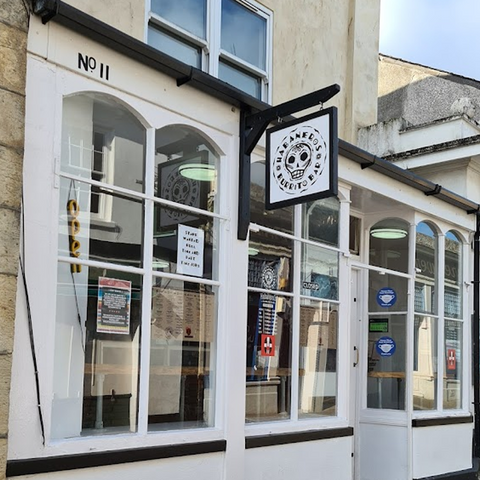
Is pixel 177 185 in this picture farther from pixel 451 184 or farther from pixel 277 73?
pixel 451 184

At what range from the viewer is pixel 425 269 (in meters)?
8.76

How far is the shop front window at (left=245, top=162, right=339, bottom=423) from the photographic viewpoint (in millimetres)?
6230

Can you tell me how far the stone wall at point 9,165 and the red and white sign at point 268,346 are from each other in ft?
8.85

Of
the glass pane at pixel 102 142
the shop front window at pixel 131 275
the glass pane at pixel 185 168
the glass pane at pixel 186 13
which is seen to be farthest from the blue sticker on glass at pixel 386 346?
the glass pane at pixel 102 142

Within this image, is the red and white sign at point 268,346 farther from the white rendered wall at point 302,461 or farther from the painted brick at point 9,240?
the painted brick at point 9,240

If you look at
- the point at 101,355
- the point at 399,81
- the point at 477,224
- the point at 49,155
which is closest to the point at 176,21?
the point at 49,155

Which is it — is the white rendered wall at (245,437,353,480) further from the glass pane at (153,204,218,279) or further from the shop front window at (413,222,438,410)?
the shop front window at (413,222,438,410)

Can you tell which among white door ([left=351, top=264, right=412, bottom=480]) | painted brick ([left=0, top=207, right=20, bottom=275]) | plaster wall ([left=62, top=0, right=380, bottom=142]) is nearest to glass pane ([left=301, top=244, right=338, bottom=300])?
white door ([left=351, top=264, right=412, bottom=480])

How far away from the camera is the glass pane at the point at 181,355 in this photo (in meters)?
5.25

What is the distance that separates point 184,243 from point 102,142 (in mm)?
1010

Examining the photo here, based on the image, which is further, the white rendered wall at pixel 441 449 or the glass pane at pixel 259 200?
the white rendered wall at pixel 441 449

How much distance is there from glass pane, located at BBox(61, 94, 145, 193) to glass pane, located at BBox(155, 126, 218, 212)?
0.20 metres

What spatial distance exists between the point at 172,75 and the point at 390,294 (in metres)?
4.43

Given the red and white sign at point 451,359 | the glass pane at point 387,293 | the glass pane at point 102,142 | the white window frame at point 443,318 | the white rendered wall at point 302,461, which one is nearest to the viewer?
the glass pane at point 102,142
